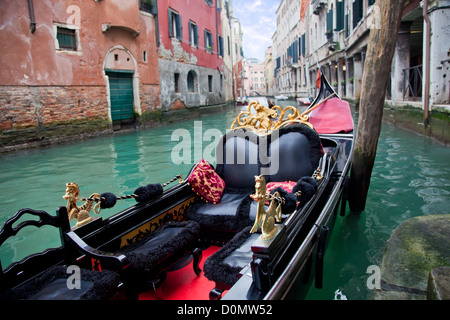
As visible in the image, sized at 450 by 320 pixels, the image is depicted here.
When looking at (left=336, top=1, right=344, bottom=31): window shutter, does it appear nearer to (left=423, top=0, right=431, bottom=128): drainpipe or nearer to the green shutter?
(left=423, top=0, right=431, bottom=128): drainpipe

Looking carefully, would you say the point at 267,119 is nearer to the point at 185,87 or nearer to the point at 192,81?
the point at 185,87

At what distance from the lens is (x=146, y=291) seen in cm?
185

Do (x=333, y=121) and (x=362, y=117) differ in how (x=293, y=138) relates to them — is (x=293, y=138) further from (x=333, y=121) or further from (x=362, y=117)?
(x=333, y=121)

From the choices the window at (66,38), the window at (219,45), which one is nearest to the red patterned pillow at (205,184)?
the window at (66,38)

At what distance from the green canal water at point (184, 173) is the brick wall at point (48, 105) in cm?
67

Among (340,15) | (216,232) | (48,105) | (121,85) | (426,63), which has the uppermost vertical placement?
(340,15)

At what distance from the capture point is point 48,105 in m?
7.45

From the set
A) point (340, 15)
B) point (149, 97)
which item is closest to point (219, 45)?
point (340, 15)

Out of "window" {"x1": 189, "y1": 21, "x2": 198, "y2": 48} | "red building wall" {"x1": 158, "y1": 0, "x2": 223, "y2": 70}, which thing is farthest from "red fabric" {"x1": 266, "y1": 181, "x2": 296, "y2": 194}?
"window" {"x1": 189, "y1": 21, "x2": 198, "y2": 48}

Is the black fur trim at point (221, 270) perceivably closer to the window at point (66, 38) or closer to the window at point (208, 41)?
the window at point (66, 38)

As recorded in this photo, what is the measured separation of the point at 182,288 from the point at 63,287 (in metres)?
0.72

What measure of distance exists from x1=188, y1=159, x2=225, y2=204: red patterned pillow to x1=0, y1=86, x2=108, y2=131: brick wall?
5720mm
